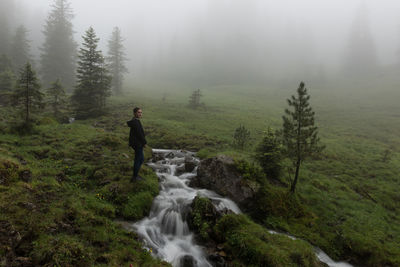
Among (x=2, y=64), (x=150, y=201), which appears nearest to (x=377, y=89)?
(x=150, y=201)

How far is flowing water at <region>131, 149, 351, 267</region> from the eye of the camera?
7211 mm

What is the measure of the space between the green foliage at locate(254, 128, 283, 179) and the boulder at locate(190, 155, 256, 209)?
219 centimetres

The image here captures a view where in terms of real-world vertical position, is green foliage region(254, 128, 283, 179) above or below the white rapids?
above

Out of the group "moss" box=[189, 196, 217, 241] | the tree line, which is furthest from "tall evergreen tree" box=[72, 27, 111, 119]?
"moss" box=[189, 196, 217, 241]

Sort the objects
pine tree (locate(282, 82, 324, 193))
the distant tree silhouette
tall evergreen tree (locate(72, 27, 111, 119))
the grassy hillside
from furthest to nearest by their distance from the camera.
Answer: the distant tree silhouette → tall evergreen tree (locate(72, 27, 111, 119)) → pine tree (locate(282, 82, 324, 193)) → the grassy hillside

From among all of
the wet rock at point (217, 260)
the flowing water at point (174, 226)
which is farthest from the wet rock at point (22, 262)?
the wet rock at point (217, 260)

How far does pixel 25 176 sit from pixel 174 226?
646cm

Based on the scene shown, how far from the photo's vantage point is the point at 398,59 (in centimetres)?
8694

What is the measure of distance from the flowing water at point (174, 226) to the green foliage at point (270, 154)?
3678 mm

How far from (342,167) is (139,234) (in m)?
17.9

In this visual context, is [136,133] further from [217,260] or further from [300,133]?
[300,133]

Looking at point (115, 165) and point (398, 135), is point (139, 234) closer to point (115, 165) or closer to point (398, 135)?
point (115, 165)

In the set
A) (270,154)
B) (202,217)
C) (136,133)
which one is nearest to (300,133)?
(270,154)

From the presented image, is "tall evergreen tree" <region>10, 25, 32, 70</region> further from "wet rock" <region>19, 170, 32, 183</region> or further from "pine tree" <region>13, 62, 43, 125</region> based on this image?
"wet rock" <region>19, 170, 32, 183</region>
